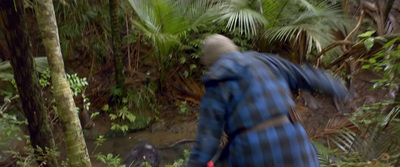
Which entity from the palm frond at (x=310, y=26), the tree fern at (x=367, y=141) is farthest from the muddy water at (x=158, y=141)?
the tree fern at (x=367, y=141)

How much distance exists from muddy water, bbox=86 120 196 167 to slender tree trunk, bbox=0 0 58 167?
208 cm

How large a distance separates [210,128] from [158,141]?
438cm

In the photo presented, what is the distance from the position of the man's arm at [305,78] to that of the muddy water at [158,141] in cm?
379

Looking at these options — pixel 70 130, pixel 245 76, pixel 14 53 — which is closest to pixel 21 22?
pixel 14 53

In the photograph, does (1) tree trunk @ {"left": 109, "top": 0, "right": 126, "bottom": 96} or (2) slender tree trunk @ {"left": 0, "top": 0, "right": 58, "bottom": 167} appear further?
(1) tree trunk @ {"left": 109, "top": 0, "right": 126, "bottom": 96}

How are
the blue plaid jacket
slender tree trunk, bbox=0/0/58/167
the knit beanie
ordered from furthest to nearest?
slender tree trunk, bbox=0/0/58/167 < the knit beanie < the blue plaid jacket

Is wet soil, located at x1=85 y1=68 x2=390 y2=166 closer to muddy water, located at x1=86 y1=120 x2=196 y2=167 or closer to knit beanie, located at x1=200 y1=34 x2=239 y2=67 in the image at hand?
muddy water, located at x1=86 y1=120 x2=196 y2=167

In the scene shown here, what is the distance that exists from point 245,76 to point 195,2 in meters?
4.67

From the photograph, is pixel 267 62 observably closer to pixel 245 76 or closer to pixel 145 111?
pixel 245 76

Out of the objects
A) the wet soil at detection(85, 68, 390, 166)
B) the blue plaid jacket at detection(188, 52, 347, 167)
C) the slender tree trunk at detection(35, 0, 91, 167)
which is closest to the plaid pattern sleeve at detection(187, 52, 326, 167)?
the blue plaid jacket at detection(188, 52, 347, 167)

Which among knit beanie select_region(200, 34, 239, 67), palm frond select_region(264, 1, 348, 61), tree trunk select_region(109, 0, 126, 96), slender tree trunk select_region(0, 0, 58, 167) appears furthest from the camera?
tree trunk select_region(109, 0, 126, 96)

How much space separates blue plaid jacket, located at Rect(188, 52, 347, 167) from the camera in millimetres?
1632

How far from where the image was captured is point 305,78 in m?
1.87

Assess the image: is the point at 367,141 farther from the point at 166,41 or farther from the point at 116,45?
the point at 116,45
